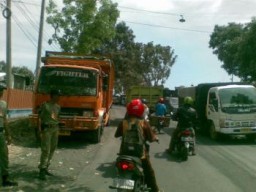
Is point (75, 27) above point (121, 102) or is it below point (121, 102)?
above

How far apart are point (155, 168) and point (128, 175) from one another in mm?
5029

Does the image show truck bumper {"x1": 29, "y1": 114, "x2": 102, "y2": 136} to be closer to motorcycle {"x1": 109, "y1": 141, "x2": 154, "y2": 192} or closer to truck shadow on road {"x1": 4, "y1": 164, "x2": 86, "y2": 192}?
truck shadow on road {"x1": 4, "y1": 164, "x2": 86, "y2": 192}

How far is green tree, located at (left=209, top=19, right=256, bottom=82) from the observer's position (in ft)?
137

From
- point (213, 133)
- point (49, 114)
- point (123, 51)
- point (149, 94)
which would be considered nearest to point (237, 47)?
point (123, 51)

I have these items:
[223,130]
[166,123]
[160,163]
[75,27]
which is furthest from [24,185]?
[75,27]

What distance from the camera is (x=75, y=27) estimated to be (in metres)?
27.3

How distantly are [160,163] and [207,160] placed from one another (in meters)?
1.45

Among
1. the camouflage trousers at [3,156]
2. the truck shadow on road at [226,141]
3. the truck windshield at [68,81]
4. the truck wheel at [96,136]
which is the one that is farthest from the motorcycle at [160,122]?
the camouflage trousers at [3,156]

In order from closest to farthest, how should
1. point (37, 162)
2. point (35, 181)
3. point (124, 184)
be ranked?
point (124, 184) → point (35, 181) → point (37, 162)

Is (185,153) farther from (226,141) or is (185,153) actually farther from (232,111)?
(226,141)

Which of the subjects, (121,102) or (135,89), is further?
(121,102)

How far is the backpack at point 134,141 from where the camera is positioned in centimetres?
671

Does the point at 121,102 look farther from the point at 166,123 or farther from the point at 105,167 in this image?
the point at 105,167

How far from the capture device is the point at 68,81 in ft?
50.8
